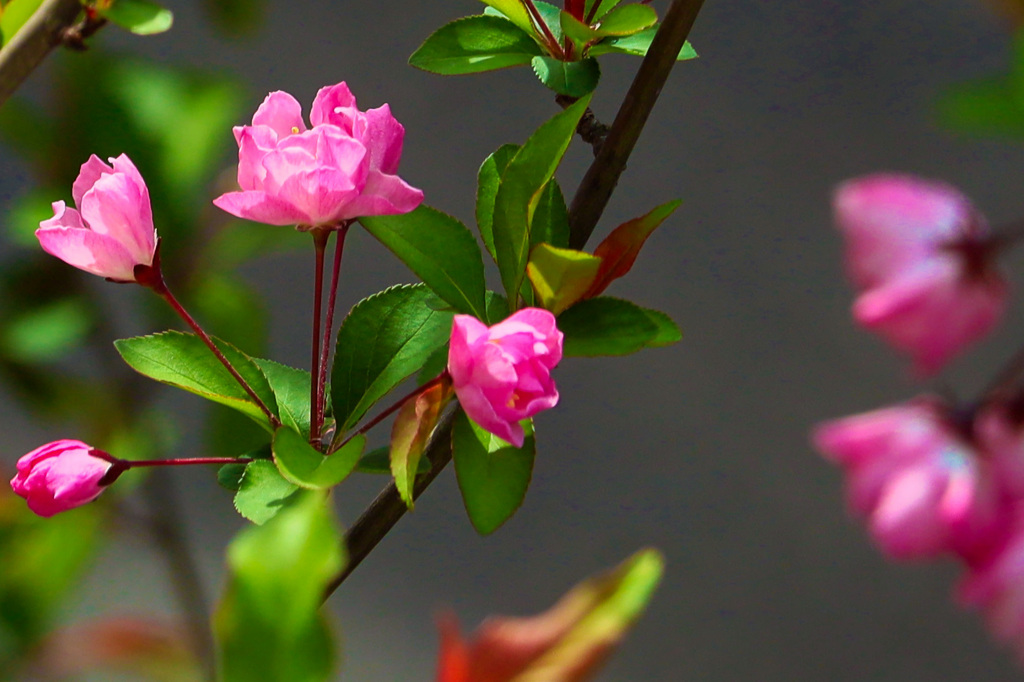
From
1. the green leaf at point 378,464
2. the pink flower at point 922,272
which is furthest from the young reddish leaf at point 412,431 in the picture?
the pink flower at point 922,272

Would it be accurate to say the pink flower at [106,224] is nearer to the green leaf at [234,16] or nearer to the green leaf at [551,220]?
the green leaf at [551,220]

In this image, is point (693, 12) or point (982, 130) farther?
point (982, 130)

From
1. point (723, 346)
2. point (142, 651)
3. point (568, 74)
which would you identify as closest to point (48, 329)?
point (142, 651)

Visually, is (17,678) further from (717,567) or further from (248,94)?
(717,567)

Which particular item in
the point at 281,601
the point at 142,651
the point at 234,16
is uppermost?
the point at 281,601

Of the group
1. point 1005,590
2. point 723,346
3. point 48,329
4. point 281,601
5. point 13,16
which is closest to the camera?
point 281,601

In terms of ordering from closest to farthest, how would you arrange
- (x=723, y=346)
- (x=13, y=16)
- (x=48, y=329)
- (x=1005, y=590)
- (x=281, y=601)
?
(x=281, y=601)
(x=13, y=16)
(x=1005, y=590)
(x=48, y=329)
(x=723, y=346)

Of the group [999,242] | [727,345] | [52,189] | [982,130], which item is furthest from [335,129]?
[727,345]

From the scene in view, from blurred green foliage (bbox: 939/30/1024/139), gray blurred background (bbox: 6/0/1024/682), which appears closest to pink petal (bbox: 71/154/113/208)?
blurred green foliage (bbox: 939/30/1024/139)

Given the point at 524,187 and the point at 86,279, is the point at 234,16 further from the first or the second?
the point at 524,187
